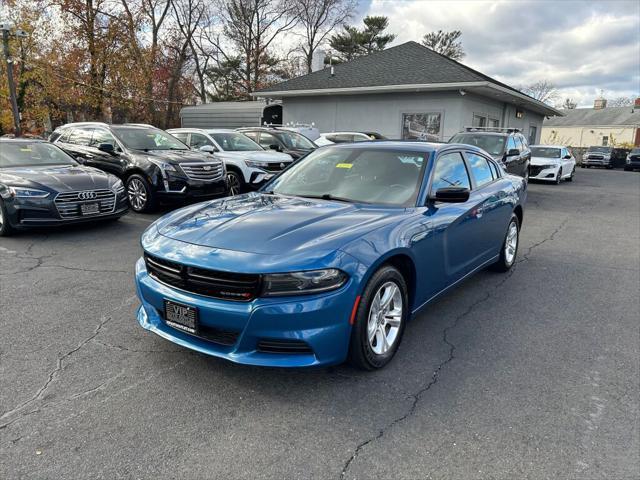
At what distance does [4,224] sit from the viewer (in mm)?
6676

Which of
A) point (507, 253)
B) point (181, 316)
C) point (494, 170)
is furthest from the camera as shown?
point (507, 253)

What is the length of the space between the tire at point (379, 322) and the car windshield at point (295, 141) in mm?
9491

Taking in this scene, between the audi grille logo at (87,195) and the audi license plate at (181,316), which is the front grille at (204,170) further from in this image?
the audi license plate at (181,316)

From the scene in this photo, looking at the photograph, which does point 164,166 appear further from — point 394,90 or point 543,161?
point 543,161

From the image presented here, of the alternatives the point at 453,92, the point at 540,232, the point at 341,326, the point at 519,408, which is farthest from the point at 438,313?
the point at 453,92

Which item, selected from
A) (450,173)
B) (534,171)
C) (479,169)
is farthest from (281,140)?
(534,171)

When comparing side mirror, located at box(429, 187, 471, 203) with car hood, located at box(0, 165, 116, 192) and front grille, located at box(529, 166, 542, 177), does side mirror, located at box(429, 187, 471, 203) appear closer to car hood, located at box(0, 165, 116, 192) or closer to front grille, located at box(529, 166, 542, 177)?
car hood, located at box(0, 165, 116, 192)

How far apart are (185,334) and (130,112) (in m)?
28.8

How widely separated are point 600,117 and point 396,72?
175 ft

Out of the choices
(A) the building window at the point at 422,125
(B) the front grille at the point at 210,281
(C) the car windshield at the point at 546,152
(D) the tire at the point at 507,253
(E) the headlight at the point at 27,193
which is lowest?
(D) the tire at the point at 507,253

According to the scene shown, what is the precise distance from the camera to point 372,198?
379cm

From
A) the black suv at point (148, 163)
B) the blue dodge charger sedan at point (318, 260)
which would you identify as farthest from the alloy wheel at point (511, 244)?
the black suv at point (148, 163)

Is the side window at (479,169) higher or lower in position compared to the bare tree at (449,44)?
lower

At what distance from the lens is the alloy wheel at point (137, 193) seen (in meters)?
8.66
